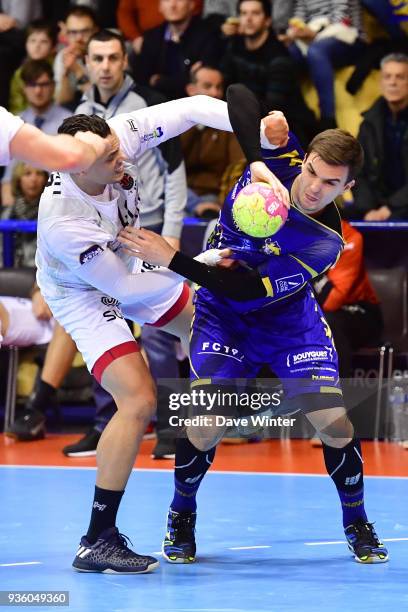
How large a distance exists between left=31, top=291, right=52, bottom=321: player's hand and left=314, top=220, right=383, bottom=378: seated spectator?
2.16 m

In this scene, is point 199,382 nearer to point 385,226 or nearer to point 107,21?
point 385,226

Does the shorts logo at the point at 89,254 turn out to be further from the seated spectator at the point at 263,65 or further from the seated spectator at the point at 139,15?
the seated spectator at the point at 139,15

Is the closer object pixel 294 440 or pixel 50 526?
pixel 50 526

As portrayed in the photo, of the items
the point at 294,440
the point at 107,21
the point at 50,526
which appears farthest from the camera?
the point at 107,21

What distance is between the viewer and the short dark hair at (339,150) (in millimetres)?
5504

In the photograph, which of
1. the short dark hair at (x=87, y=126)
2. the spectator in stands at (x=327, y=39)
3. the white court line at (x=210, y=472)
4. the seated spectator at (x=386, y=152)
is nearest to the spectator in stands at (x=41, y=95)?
the spectator in stands at (x=327, y=39)

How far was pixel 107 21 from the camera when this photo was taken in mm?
12453

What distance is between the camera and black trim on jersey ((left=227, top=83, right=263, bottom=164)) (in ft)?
18.1

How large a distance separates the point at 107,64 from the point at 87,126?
11.8 feet

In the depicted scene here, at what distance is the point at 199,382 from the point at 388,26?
6395mm

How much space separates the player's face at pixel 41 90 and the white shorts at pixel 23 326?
2.20 metres

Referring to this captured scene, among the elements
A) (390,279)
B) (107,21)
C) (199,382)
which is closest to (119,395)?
(199,382)

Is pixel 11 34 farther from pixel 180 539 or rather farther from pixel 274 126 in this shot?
pixel 180 539

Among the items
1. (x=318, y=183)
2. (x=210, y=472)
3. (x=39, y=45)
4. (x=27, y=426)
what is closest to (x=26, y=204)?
(x=39, y=45)
